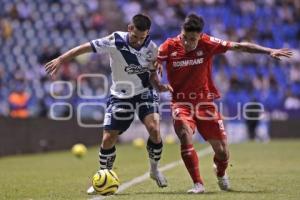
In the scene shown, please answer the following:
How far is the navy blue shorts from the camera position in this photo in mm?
10242

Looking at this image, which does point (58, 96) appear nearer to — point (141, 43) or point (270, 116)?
point (270, 116)

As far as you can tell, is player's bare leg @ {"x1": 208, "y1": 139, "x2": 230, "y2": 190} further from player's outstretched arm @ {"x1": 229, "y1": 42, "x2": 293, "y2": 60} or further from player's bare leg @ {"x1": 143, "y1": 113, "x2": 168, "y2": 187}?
player's outstretched arm @ {"x1": 229, "y1": 42, "x2": 293, "y2": 60}

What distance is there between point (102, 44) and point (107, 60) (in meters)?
19.1

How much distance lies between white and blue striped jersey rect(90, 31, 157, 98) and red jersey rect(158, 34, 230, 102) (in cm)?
21

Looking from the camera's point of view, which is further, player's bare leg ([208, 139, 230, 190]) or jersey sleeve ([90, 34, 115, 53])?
player's bare leg ([208, 139, 230, 190])

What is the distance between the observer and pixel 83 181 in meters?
12.2

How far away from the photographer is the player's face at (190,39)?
9.82 metres

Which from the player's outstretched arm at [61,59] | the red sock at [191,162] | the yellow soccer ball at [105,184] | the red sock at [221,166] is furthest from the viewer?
the red sock at [221,166]

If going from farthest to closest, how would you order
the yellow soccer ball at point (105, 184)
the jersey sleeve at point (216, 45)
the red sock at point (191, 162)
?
the jersey sleeve at point (216, 45) < the red sock at point (191, 162) < the yellow soccer ball at point (105, 184)

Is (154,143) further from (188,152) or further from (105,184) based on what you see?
(105,184)

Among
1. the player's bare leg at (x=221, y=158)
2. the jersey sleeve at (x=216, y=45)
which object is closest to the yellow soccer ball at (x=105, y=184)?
the player's bare leg at (x=221, y=158)

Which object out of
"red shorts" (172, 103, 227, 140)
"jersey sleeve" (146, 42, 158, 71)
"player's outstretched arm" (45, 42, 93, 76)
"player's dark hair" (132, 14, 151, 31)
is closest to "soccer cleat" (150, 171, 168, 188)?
"red shorts" (172, 103, 227, 140)

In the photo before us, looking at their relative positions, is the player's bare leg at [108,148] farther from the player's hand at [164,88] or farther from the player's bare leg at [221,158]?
the player's bare leg at [221,158]

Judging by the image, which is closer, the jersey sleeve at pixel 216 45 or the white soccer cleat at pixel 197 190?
the white soccer cleat at pixel 197 190
